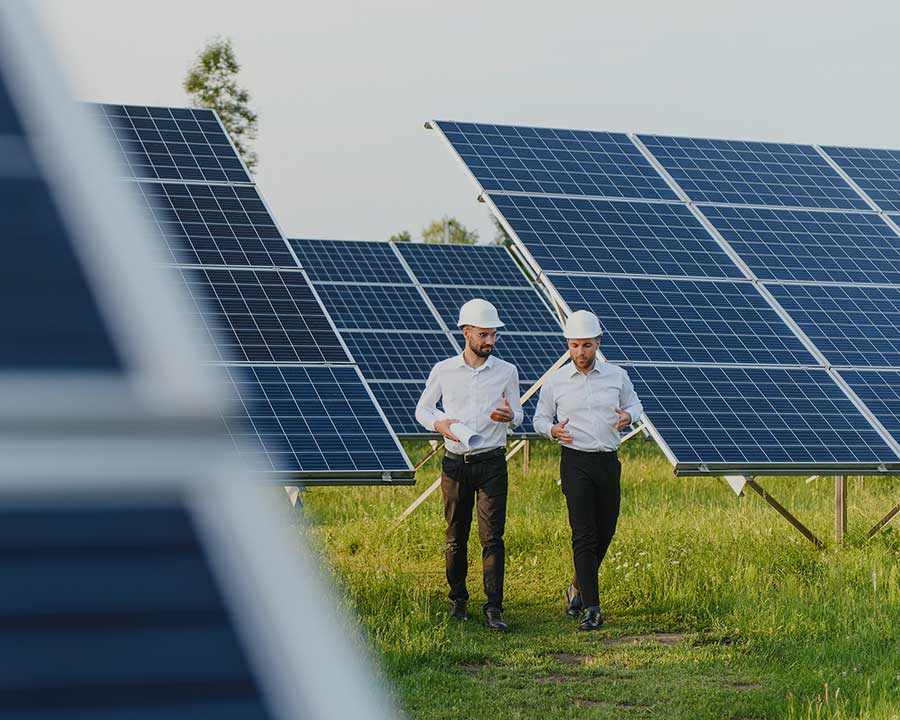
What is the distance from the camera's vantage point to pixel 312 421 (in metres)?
9.07

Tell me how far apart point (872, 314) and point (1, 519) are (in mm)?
11063

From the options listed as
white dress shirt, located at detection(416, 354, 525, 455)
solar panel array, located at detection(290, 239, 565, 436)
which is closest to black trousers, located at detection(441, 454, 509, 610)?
white dress shirt, located at detection(416, 354, 525, 455)

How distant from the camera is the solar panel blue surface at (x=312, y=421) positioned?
8.73 meters

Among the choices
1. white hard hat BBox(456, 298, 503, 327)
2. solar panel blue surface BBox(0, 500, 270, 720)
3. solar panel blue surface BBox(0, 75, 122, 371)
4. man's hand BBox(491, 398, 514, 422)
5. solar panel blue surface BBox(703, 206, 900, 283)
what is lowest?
solar panel blue surface BBox(0, 500, 270, 720)

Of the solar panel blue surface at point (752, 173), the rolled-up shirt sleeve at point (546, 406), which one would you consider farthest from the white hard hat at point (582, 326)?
the solar panel blue surface at point (752, 173)

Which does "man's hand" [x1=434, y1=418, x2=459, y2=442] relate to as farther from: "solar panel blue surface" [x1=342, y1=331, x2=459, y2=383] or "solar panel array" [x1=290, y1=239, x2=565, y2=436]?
"solar panel blue surface" [x1=342, y1=331, x2=459, y2=383]

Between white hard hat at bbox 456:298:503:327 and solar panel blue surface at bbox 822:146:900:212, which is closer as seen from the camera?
white hard hat at bbox 456:298:503:327

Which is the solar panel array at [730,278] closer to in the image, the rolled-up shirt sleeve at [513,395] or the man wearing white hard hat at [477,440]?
the rolled-up shirt sleeve at [513,395]

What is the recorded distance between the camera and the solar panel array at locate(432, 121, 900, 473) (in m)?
9.66

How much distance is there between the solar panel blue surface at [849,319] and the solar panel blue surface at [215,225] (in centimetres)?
416

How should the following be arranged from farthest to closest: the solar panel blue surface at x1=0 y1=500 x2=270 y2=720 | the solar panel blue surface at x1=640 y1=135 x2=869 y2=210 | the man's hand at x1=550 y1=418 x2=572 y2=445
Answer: the solar panel blue surface at x1=640 y1=135 x2=869 y2=210 < the man's hand at x1=550 y1=418 x2=572 y2=445 < the solar panel blue surface at x1=0 y1=500 x2=270 y2=720

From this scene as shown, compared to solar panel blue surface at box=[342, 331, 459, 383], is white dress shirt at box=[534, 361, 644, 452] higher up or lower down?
lower down

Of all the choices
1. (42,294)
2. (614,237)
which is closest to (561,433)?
(614,237)

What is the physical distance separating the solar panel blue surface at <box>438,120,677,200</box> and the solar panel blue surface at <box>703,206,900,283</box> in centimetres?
73
